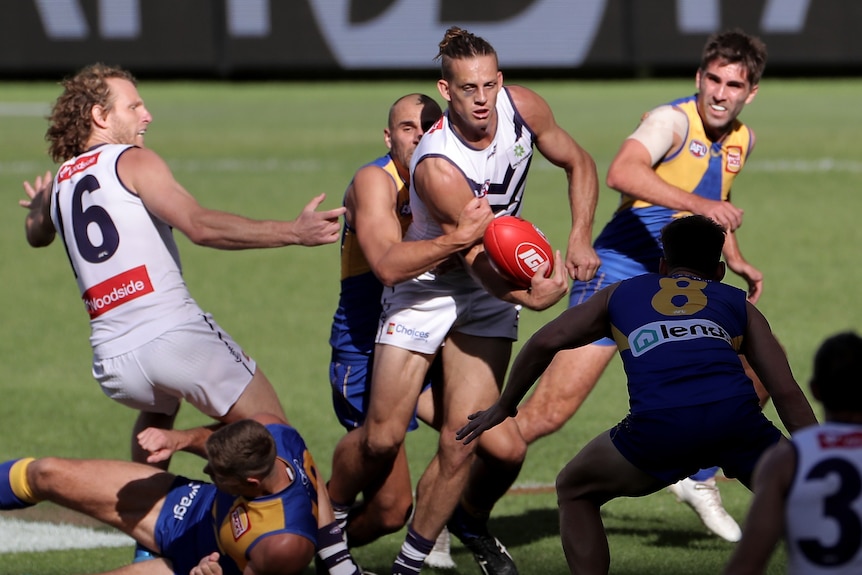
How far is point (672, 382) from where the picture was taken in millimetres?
5105

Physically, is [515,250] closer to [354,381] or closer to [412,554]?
[354,381]

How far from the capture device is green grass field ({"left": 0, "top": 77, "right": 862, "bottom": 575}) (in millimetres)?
7676

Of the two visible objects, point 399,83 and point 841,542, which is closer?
point 841,542

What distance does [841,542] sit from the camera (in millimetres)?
3730

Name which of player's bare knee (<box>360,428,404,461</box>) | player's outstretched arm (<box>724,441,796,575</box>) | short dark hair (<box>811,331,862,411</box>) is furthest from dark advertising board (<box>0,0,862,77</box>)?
player's outstretched arm (<box>724,441,796,575</box>)

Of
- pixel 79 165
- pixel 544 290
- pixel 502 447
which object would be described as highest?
pixel 79 165

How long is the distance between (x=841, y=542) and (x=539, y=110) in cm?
345

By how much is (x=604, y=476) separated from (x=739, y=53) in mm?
3247

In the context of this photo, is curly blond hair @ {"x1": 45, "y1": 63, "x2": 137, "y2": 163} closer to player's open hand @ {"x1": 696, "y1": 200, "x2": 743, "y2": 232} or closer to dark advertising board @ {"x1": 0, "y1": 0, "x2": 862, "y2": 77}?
player's open hand @ {"x1": 696, "y1": 200, "x2": 743, "y2": 232}

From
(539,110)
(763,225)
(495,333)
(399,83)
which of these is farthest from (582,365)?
(399,83)

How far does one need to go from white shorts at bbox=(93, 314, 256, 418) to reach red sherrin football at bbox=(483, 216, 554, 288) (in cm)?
130

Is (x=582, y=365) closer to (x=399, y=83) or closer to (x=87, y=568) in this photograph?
(x=87, y=568)

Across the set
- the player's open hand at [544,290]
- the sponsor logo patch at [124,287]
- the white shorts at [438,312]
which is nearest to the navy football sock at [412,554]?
the white shorts at [438,312]

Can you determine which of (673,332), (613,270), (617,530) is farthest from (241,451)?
(613,270)
